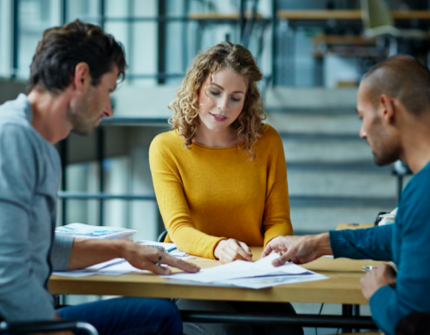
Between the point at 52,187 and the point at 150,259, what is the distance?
0.34m

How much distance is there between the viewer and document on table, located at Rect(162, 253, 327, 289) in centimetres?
119

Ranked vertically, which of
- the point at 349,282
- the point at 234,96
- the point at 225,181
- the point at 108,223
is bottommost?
the point at 108,223

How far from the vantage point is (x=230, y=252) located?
1414mm

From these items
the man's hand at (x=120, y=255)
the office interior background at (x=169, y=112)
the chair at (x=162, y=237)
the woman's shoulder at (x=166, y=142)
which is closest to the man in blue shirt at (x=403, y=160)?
the man's hand at (x=120, y=255)

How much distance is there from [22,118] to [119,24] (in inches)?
235

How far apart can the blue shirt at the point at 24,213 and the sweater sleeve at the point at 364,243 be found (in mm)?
750

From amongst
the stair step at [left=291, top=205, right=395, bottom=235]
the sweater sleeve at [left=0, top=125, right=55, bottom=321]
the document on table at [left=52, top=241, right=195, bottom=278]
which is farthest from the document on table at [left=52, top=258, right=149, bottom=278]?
the stair step at [left=291, top=205, right=395, bottom=235]

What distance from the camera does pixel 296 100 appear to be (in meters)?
4.28

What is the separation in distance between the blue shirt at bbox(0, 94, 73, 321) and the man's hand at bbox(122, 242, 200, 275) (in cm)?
24

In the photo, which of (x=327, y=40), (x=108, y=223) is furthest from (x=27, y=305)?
(x=327, y=40)

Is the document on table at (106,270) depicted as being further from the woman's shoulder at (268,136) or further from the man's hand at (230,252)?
the woman's shoulder at (268,136)

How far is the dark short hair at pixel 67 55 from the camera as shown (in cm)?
113

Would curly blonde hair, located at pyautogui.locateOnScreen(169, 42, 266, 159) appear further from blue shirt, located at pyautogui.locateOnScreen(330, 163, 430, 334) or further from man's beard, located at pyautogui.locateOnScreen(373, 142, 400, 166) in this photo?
blue shirt, located at pyautogui.locateOnScreen(330, 163, 430, 334)

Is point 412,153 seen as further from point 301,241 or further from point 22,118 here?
point 22,118
